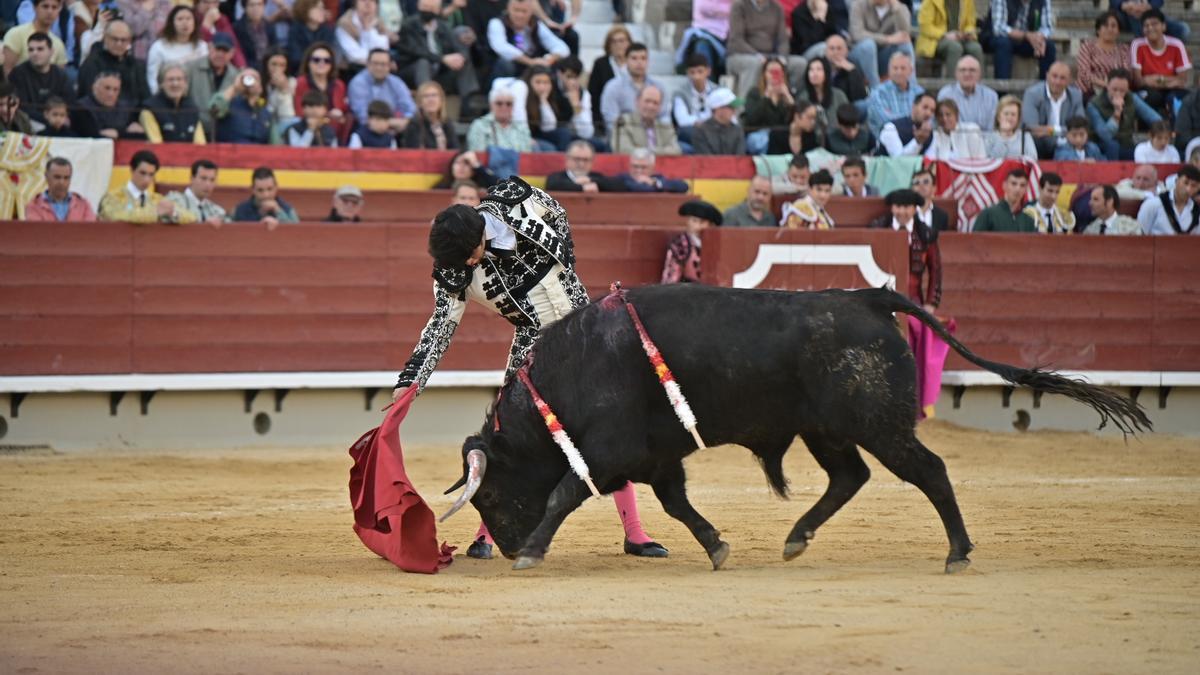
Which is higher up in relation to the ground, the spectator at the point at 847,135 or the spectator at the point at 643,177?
the spectator at the point at 847,135

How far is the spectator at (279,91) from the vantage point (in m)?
10.6

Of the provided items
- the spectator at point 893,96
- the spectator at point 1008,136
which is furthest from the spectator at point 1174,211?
the spectator at point 893,96

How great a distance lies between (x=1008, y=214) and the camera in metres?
11.3

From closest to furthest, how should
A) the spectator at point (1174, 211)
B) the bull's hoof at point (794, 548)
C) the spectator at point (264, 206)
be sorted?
the bull's hoof at point (794, 548), the spectator at point (264, 206), the spectator at point (1174, 211)

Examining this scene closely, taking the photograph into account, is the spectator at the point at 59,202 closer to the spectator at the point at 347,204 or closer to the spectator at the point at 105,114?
the spectator at the point at 105,114

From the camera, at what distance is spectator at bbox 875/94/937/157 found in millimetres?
11828

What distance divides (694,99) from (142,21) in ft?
12.3

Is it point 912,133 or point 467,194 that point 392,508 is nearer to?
point 467,194

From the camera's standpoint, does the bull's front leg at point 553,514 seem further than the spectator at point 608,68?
No

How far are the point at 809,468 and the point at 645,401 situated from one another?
381cm

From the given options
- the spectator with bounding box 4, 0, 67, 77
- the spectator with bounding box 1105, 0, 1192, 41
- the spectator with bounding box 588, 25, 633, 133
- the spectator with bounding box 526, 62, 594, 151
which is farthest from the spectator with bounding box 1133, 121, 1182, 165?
the spectator with bounding box 4, 0, 67, 77

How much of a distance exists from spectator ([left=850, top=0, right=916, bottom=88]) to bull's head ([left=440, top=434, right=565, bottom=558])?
7.80 meters

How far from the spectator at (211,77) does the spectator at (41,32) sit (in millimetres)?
780

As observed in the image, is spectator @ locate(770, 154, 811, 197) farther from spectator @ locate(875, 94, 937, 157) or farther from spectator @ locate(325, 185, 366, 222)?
spectator @ locate(325, 185, 366, 222)
